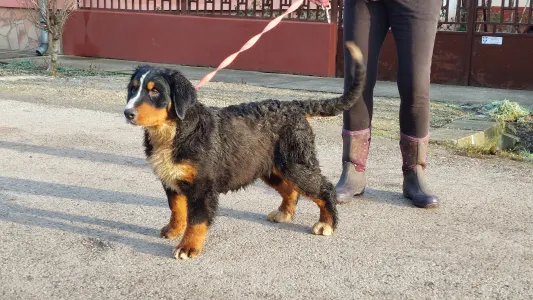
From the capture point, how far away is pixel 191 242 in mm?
4152

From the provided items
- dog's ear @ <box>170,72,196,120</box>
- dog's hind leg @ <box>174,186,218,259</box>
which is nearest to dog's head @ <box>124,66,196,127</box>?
dog's ear @ <box>170,72,196,120</box>

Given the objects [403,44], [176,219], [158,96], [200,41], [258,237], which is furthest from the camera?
[200,41]

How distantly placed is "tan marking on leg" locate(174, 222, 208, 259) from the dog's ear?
627mm

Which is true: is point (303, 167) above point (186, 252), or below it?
above

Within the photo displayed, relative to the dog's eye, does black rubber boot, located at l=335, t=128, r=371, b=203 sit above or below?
below

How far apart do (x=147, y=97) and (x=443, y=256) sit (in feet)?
6.25

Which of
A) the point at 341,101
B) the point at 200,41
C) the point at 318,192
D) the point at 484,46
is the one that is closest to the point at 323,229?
the point at 318,192

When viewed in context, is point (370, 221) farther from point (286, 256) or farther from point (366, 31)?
point (366, 31)

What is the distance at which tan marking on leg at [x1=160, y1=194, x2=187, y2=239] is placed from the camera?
442cm

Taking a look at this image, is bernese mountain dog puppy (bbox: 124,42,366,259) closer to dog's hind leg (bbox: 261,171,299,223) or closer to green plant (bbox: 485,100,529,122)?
dog's hind leg (bbox: 261,171,299,223)

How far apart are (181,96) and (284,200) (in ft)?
3.87

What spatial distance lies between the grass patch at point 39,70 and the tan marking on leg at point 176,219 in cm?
837

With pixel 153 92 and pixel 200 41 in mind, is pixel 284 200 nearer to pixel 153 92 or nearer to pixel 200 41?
pixel 153 92

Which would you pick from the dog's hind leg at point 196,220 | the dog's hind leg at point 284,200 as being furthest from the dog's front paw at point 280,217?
the dog's hind leg at point 196,220
